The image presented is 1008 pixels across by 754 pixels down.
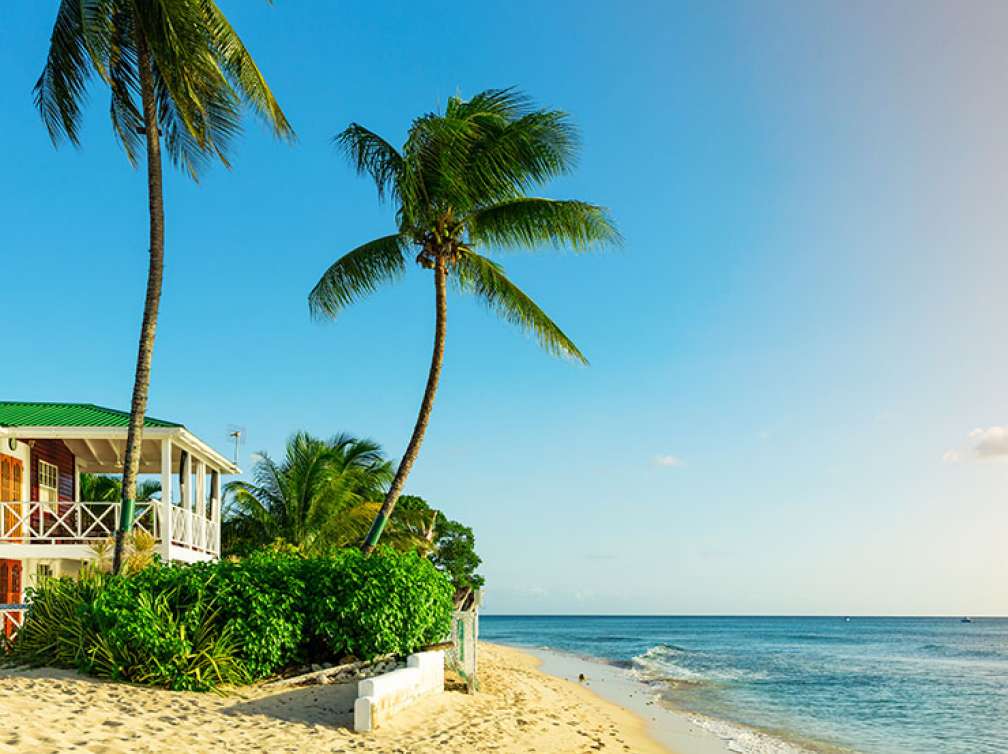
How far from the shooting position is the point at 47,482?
20.4 metres

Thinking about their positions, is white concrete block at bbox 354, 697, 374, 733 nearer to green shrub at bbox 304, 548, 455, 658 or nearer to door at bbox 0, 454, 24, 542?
green shrub at bbox 304, 548, 455, 658

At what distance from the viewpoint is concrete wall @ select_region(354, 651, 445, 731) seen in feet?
33.6

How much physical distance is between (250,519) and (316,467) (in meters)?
2.76

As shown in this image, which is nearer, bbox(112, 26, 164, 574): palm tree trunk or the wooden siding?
bbox(112, 26, 164, 574): palm tree trunk

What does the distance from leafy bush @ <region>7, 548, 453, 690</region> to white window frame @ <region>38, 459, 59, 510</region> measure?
7.45 metres

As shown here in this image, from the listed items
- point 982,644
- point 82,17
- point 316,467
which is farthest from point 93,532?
point 982,644

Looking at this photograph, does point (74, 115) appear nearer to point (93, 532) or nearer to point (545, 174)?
point (545, 174)

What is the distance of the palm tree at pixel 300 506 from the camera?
2672 centimetres

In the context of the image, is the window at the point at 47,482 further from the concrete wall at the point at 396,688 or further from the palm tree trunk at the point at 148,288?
the concrete wall at the point at 396,688

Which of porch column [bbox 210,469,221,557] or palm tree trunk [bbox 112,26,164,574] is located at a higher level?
palm tree trunk [bbox 112,26,164,574]

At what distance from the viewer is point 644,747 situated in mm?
14578

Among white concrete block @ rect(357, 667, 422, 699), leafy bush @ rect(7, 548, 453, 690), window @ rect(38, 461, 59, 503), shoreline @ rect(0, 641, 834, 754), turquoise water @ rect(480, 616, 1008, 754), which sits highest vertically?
window @ rect(38, 461, 59, 503)

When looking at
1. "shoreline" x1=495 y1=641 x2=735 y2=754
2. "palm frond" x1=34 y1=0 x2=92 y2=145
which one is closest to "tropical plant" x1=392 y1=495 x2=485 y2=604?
"shoreline" x1=495 y1=641 x2=735 y2=754

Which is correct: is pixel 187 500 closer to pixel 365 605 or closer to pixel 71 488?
pixel 71 488
